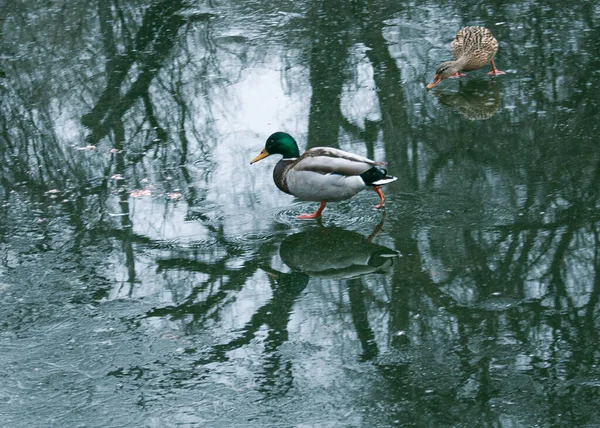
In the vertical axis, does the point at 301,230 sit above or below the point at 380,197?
below

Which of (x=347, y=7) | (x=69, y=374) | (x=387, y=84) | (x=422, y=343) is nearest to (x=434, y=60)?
(x=387, y=84)

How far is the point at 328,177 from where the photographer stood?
6797 mm

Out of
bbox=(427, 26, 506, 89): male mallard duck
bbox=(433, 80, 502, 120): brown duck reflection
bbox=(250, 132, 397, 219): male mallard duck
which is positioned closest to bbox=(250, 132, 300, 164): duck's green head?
bbox=(250, 132, 397, 219): male mallard duck

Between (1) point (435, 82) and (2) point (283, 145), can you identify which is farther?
(1) point (435, 82)

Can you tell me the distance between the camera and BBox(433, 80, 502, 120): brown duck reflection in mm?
8625

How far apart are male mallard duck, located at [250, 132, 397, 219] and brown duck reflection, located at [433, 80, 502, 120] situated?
2040mm

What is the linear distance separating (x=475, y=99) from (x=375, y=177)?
2.60 m

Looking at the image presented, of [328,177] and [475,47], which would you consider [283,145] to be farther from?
[475,47]

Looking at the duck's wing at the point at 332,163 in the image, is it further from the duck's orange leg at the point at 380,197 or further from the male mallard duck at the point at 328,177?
the duck's orange leg at the point at 380,197

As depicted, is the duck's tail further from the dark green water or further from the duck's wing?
the dark green water

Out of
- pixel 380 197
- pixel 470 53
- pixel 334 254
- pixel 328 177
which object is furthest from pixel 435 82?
pixel 334 254

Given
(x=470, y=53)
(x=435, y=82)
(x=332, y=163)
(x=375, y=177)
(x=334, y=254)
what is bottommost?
(x=334, y=254)

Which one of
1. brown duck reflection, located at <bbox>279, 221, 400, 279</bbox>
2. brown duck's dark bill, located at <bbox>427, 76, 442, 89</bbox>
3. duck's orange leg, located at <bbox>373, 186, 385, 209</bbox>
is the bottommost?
brown duck reflection, located at <bbox>279, 221, 400, 279</bbox>

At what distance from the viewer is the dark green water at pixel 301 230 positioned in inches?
198
